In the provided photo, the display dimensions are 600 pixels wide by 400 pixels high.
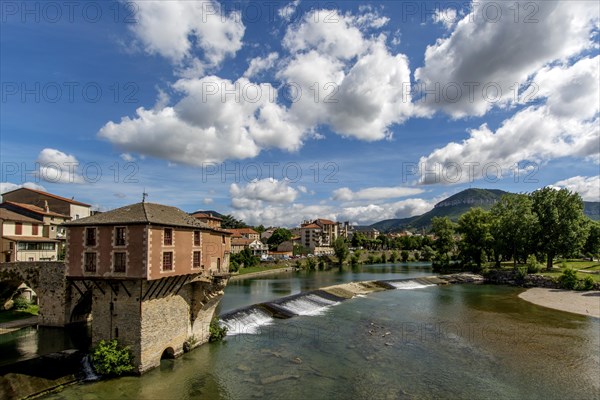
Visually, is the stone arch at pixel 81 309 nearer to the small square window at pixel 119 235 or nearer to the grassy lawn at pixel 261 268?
the small square window at pixel 119 235

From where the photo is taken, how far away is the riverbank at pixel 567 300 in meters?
42.5

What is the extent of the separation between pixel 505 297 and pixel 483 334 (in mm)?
25415

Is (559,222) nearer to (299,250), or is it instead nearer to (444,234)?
(444,234)

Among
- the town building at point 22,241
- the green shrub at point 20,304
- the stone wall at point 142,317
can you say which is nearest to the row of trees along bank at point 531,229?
the stone wall at point 142,317

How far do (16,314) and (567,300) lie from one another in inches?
2683

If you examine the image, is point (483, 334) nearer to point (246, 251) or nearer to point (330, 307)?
point (330, 307)

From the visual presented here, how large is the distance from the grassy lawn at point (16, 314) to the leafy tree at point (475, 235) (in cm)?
8608

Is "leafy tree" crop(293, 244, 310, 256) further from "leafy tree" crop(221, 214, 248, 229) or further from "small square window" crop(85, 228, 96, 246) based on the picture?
"small square window" crop(85, 228, 96, 246)

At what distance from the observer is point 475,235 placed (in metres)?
85.6

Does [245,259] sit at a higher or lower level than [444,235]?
lower

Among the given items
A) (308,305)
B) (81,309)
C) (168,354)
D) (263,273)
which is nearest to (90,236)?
(168,354)

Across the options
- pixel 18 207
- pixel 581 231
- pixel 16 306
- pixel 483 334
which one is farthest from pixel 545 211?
pixel 18 207

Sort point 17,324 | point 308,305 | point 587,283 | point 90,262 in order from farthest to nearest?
1. point 587,283
2. point 308,305
3. point 17,324
4. point 90,262

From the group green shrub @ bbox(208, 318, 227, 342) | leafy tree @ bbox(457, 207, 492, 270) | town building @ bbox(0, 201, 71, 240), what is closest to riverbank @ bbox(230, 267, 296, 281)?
town building @ bbox(0, 201, 71, 240)
